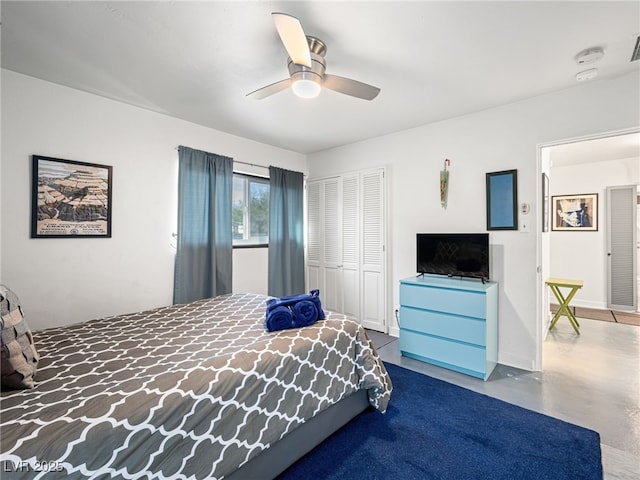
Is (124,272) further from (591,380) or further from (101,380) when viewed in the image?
(591,380)

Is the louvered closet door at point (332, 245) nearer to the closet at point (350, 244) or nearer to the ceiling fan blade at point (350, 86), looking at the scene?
the closet at point (350, 244)

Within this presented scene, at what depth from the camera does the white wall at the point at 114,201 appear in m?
2.33

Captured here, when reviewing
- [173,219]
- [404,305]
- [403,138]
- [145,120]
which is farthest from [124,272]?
[403,138]

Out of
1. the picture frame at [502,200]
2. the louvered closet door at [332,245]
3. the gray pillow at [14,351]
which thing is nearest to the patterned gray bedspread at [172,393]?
the gray pillow at [14,351]

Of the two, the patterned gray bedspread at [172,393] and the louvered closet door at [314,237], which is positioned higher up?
the louvered closet door at [314,237]

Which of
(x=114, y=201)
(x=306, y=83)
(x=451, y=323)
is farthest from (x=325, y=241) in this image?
(x=306, y=83)

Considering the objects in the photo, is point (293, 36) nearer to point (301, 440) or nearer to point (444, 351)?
point (301, 440)

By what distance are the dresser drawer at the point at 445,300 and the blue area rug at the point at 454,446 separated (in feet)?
2.47

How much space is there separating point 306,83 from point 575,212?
5787mm

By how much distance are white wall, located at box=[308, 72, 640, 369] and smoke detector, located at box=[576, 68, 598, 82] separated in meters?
0.30

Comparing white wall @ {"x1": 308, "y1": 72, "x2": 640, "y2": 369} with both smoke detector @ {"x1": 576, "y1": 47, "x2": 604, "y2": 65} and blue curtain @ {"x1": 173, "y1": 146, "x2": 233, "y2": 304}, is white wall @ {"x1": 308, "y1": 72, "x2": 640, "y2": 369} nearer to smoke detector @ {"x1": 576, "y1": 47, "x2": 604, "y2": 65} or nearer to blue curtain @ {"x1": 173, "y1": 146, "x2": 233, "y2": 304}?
smoke detector @ {"x1": 576, "y1": 47, "x2": 604, "y2": 65}

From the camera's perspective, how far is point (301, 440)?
1.72 metres

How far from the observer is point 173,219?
10.6 feet

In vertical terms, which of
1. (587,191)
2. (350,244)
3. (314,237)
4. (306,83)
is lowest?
(350,244)
